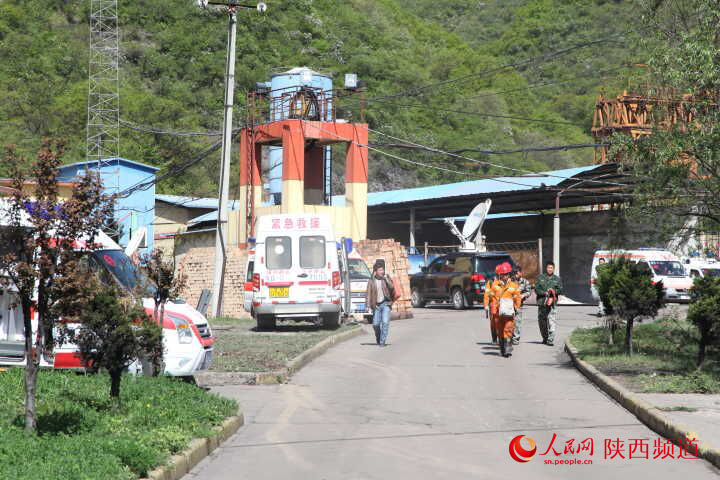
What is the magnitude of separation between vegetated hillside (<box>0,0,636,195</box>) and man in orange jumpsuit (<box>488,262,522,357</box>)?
38.9 meters

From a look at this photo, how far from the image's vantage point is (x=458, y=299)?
Answer: 36500 mm

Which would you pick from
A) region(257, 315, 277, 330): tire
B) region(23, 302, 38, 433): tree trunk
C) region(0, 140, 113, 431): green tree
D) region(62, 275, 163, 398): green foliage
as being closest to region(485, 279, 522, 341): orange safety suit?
region(257, 315, 277, 330): tire

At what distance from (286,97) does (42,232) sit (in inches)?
1293

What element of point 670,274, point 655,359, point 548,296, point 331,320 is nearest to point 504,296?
point 548,296

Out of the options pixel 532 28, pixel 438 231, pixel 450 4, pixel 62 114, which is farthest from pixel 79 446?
pixel 450 4

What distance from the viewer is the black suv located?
34.5m

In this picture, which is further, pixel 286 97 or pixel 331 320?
pixel 286 97

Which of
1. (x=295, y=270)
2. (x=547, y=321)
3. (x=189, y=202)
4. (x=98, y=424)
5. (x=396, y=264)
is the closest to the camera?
(x=98, y=424)

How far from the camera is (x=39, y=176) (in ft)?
27.9

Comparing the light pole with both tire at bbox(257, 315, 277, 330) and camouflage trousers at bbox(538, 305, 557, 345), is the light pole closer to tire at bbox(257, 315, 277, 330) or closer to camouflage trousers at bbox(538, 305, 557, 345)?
tire at bbox(257, 315, 277, 330)

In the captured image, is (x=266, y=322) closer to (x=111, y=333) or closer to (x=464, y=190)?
(x=111, y=333)

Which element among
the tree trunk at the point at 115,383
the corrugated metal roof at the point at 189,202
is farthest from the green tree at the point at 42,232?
the corrugated metal roof at the point at 189,202

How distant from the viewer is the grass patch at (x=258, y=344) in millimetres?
15469

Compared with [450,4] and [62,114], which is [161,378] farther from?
[450,4]
